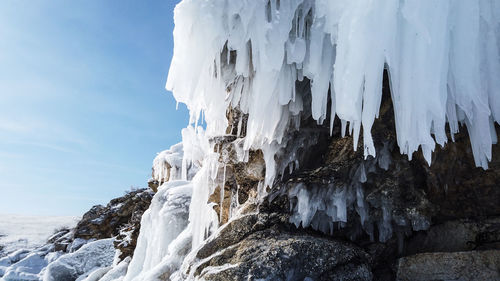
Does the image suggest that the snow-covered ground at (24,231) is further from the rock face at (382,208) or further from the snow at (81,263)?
the rock face at (382,208)

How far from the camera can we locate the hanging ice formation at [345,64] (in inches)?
130

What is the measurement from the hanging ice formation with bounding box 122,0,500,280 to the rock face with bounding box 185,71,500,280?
0.24 m

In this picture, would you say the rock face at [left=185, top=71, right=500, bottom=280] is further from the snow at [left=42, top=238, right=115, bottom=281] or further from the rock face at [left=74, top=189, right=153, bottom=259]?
the rock face at [left=74, top=189, right=153, bottom=259]

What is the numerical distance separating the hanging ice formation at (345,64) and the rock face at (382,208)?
Result: 0.24 metres

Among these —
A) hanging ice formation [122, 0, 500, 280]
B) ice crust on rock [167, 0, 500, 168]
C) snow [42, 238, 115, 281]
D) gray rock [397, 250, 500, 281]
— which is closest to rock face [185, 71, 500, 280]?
gray rock [397, 250, 500, 281]

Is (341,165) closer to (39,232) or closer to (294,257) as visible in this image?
(294,257)

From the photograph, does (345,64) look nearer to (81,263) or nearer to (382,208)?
(382,208)

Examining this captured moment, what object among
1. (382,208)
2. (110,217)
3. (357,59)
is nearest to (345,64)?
(357,59)

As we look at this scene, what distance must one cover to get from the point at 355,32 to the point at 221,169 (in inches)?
133

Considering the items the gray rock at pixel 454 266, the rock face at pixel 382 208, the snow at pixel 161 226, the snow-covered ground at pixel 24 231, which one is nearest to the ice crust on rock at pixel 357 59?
the rock face at pixel 382 208

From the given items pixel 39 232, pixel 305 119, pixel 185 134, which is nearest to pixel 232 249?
pixel 305 119

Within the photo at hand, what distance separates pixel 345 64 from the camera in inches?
133

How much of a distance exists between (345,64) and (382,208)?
7.33ft

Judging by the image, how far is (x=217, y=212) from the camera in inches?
255
